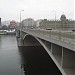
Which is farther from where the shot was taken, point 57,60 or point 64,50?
point 57,60

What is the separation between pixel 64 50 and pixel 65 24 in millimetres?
56277

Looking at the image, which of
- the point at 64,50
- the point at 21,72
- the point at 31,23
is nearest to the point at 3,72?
the point at 21,72

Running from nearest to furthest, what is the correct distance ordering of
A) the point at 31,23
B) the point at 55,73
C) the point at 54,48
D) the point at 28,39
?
the point at 54,48 → the point at 55,73 → the point at 28,39 → the point at 31,23

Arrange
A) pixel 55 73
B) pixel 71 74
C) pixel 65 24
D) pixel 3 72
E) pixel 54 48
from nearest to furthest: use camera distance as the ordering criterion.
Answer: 1. pixel 71 74
2. pixel 54 48
3. pixel 55 73
4. pixel 3 72
5. pixel 65 24

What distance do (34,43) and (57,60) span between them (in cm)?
4839

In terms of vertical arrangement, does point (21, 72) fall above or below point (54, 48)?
below

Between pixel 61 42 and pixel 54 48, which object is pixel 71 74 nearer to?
pixel 61 42

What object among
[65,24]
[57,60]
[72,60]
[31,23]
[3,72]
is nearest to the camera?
[72,60]

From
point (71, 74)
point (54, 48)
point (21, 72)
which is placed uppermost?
point (54, 48)

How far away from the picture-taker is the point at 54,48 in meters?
19.0

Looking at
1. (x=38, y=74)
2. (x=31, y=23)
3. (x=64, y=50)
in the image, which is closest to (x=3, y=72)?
(x=38, y=74)

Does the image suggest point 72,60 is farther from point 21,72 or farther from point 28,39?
point 28,39

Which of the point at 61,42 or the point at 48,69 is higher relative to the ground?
the point at 61,42

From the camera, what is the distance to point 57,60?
57.0 feet
